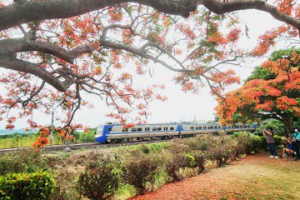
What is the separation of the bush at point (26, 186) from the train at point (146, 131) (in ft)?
47.5

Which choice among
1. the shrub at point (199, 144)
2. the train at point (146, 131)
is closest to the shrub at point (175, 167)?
the shrub at point (199, 144)

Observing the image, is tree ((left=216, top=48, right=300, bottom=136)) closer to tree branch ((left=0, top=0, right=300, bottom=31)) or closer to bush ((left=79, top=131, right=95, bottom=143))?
tree branch ((left=0, top=0, right=300, bottom=31))

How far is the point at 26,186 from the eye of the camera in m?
2.44

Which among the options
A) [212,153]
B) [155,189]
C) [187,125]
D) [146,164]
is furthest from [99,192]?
[187,125]

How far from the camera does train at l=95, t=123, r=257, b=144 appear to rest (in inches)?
757

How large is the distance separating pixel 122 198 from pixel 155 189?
3.11ft

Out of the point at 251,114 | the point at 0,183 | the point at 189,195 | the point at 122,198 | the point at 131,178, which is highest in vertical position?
the point at 251,114

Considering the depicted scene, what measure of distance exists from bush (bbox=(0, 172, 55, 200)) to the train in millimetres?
14471

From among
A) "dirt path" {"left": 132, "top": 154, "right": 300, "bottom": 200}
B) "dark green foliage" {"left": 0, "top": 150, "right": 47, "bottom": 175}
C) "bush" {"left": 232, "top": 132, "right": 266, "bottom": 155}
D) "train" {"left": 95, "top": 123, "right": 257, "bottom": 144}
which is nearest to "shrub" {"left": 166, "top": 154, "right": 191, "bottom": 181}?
"dirt path" {"left": 132, "top": 154, "right": 300, "bottom": 200}

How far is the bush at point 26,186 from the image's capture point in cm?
228

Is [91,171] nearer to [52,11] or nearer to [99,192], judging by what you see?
[99,192]

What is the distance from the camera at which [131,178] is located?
4328mm

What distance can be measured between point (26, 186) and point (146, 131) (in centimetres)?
2026

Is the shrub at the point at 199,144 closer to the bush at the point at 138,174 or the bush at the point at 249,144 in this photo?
the bush at the point at 249,144
